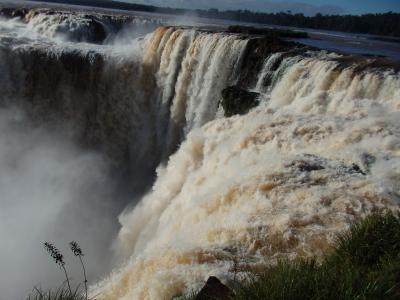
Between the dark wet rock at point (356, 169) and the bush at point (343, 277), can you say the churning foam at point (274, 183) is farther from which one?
the bush at point (343, 277)

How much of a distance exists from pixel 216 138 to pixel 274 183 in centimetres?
385

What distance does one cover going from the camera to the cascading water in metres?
6.52

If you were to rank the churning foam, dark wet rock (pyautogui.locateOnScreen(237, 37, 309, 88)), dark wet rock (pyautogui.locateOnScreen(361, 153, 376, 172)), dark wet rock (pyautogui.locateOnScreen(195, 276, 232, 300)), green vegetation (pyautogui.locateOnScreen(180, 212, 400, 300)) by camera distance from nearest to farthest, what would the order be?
green vegetation (pyautogui.locateOnScreen(180, 212, 400, 300)), dark wet rock (pyautogui.locateOnScreen(195, 276, 232, 300)), the churning foam, dark wet rock (pyautogui.locateOnScreen(361, 153, 376, 172)), dark wet rock (pyautogui.locateOnScreen(237, 37, 309, 88))

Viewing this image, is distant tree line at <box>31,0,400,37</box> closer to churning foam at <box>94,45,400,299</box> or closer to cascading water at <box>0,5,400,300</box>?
cascading water at <box>0,5,400,300</box>

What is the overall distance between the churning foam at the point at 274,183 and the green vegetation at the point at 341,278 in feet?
3.03

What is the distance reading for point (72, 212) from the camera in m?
16.1

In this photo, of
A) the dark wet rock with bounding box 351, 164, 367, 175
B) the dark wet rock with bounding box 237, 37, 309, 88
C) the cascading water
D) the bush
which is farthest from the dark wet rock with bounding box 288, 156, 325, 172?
the dark wet rock with bounding box 237, 37, 309, 88

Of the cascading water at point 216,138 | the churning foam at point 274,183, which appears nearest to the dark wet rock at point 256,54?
the cascading water at point 216,138

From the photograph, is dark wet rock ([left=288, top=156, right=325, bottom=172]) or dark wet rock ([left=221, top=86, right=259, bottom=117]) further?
dark wet rock ([left=221, top=86, right=259, bottom=117])

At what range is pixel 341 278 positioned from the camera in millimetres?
4086

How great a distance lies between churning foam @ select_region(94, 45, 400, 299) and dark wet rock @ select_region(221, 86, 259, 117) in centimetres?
42

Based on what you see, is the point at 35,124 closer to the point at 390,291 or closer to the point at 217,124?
the point at 217,124

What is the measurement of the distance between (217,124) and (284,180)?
436 cm

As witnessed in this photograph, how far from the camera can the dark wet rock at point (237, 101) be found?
13.2 meters
